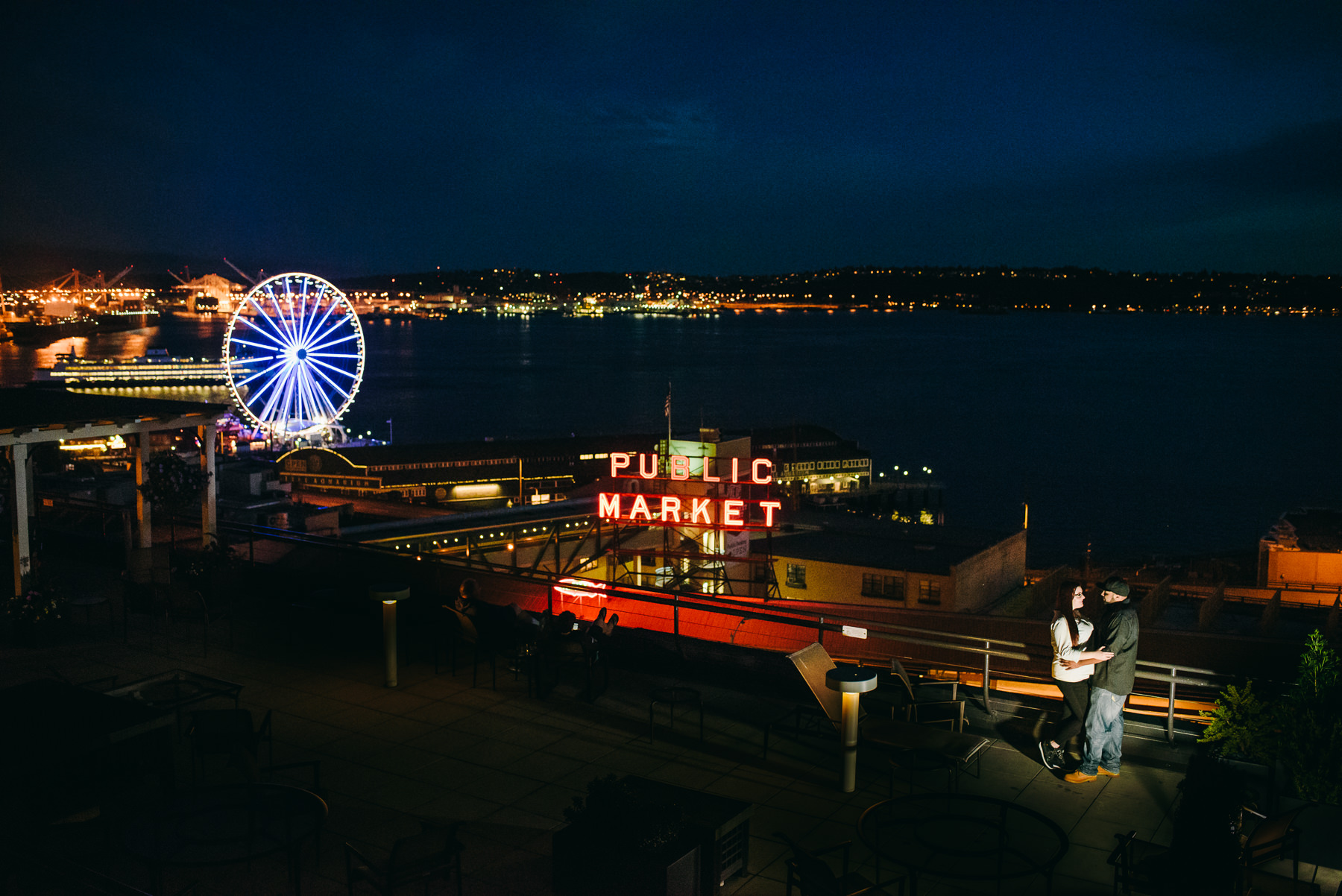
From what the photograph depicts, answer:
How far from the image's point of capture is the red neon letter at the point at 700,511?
85.9ft

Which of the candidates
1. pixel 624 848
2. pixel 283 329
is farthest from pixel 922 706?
pixel 283 329

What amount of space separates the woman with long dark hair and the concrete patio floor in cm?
22

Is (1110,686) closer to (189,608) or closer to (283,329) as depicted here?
(189,608)

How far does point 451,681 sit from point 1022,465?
307 ft

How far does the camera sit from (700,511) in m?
26.3

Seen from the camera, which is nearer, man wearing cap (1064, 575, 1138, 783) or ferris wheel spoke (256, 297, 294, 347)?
man wearing cap (1064, 575, 1138, 783)

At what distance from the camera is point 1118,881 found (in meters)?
5.12

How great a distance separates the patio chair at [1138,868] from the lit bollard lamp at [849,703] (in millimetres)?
1603

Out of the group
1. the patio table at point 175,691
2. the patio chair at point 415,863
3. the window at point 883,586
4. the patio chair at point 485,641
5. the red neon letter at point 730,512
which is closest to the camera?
the patio chair at point 415,863

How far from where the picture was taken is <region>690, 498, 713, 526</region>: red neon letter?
85.9 ft

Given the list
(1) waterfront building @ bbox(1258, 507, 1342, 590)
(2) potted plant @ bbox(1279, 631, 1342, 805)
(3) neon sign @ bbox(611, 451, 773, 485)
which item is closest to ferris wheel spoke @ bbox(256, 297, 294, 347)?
(3) neon sign @ bbox(611, 451, 773, 485)

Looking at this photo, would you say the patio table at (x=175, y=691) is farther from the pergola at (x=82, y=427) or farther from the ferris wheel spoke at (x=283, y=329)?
the ferris wheel spoke at (x=283, y=329)

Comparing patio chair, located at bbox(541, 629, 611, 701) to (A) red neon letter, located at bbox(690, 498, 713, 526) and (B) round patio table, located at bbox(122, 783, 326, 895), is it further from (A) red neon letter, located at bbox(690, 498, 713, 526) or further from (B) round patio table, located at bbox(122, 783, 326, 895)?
(A) red neon letter, located at bbox(690, 498, 713, 526)

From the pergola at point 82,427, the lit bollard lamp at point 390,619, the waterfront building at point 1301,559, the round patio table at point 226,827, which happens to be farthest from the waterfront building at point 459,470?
the round patio table at point 226,827
